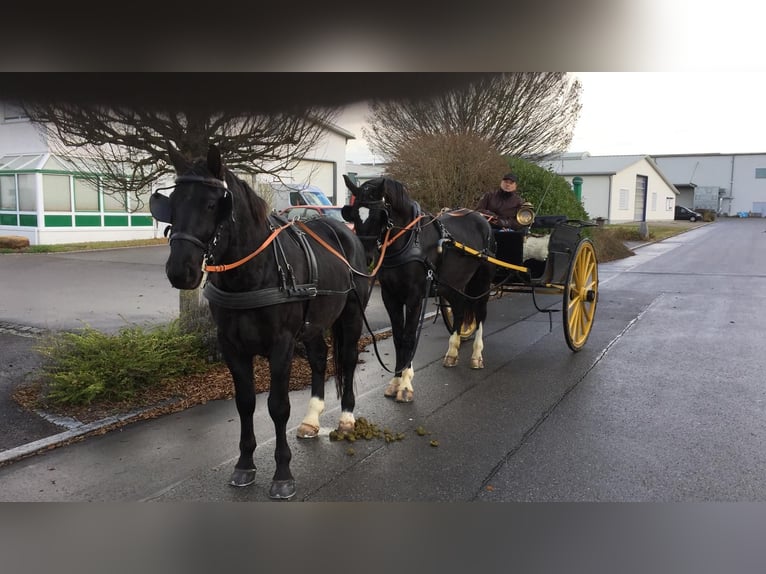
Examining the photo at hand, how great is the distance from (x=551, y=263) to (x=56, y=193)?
208 inches

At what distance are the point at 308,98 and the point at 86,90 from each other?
1.35 m

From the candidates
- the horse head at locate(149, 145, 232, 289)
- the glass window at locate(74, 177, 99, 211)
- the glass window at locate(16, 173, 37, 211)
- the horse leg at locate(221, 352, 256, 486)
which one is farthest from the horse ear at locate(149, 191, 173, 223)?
the glass window at locate(74, 177, 99, 211)

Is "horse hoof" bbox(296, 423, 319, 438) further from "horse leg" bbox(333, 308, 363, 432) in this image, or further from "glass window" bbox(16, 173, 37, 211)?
"glass window" bbox(16, 173, 37, 211)

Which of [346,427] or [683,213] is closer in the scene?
[346,427]

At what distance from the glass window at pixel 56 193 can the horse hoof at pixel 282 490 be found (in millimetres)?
3432

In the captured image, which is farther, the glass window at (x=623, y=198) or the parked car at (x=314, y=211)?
the glass window at (x=623, y=198)

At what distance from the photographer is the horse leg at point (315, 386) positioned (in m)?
4.24

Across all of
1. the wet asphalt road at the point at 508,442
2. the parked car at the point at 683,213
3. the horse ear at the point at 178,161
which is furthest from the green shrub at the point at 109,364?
the parked car at the point at 683,213

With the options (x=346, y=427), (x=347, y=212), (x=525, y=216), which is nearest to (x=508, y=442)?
(x=346, y=427)

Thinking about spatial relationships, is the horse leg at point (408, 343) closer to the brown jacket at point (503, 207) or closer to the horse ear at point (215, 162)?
the brown jacket at point (503, 207)

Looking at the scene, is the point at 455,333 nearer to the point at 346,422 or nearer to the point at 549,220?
the point at 549,220

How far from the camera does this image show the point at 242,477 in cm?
347

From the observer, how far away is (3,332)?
7066 millimetres
